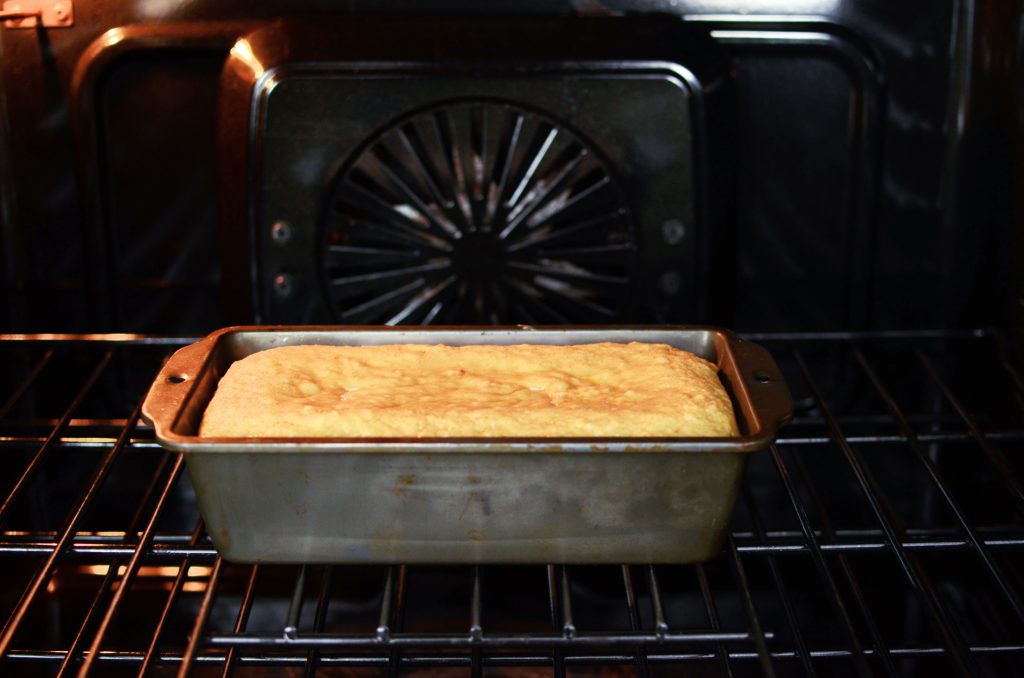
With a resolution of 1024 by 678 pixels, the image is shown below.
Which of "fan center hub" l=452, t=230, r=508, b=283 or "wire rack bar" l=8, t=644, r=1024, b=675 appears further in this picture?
"fan center hub" l=452, t=230, r=508, b=283

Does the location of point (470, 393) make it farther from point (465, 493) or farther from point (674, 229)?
point (674, 229)

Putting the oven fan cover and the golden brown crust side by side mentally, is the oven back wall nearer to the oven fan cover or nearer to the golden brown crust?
the oven fan cover

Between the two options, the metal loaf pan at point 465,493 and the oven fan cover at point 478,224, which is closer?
the metal loaf pan at point 465,493

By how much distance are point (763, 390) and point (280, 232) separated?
2.22ft

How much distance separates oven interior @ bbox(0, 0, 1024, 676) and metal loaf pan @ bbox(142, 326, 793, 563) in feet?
1.03

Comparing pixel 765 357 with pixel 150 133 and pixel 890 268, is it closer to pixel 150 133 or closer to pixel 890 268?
pixel 890 268

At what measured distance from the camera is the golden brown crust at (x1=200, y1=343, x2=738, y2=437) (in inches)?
40.1

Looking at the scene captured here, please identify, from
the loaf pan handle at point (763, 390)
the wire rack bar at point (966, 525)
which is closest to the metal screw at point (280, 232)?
the loaf pan handle at point (763, 390)

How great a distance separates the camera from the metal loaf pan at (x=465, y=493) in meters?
0.93

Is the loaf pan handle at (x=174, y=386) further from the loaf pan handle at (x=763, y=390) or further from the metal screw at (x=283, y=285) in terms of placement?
the loaf pan handle at (x=763, y=390)

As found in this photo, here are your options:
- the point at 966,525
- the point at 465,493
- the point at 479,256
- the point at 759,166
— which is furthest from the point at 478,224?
the point at 966,525

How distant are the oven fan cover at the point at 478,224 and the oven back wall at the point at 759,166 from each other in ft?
0.55

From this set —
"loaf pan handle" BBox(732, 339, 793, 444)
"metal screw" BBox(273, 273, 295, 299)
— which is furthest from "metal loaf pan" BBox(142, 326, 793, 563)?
"metal screw" BBox(273, 273, 295, 299)

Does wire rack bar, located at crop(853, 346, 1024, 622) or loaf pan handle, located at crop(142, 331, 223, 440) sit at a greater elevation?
loaf pan handle, located at crop(142, 331, 223, 440)
